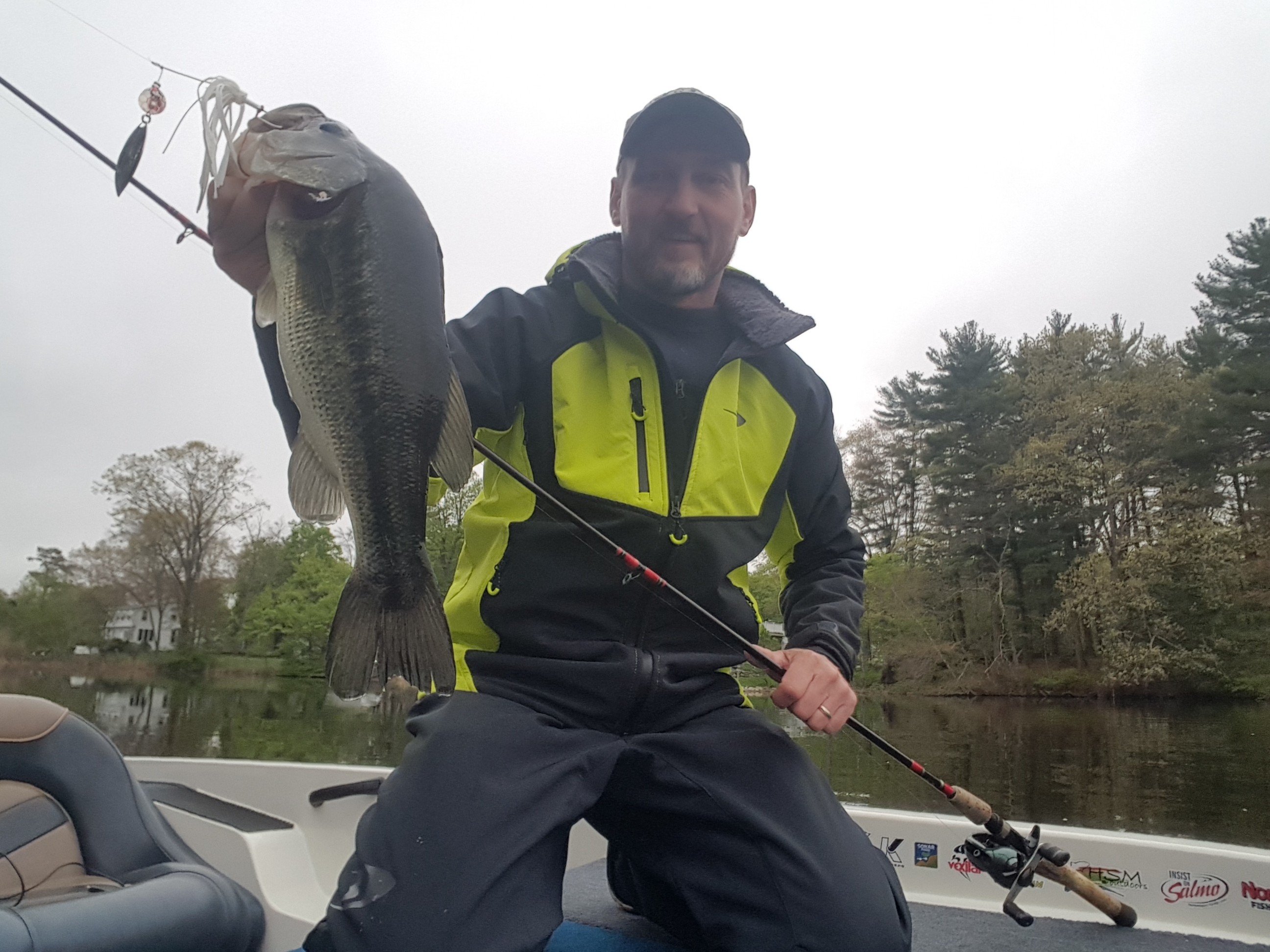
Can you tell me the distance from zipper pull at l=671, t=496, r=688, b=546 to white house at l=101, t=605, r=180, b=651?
110 feet

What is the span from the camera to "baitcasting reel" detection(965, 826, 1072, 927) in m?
2.32

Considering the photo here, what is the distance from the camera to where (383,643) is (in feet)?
4.77

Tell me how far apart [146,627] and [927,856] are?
40.0m

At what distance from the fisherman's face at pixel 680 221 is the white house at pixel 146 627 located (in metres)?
33.2

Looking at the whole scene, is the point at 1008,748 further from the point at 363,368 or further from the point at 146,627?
the point at 146,627

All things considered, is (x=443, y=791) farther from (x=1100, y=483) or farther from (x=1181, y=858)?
(x=1100, y=483)

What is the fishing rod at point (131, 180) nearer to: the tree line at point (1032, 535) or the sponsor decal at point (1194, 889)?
the sponsor decal at point (1194, 889)

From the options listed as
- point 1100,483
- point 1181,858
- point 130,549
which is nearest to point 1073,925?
point 1181,858

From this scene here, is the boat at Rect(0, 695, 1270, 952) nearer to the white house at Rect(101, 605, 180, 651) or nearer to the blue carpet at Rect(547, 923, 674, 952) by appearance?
the blue carpet at Rect(547, 923, 674, 952)

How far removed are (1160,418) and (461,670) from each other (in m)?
30.0

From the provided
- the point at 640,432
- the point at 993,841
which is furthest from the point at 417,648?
the point at 993,841

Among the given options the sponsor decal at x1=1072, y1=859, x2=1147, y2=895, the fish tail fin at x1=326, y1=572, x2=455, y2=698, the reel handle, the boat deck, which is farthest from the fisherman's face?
the sponsor decal at x1=1072, y1=859, x2=1147, y2=895

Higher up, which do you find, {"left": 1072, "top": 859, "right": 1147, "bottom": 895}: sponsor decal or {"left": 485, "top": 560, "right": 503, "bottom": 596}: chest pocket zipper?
{"left": 485, "top": 560, "right": 503, "bottom": 596}: chest pocket zipper

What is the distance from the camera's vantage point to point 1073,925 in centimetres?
260
